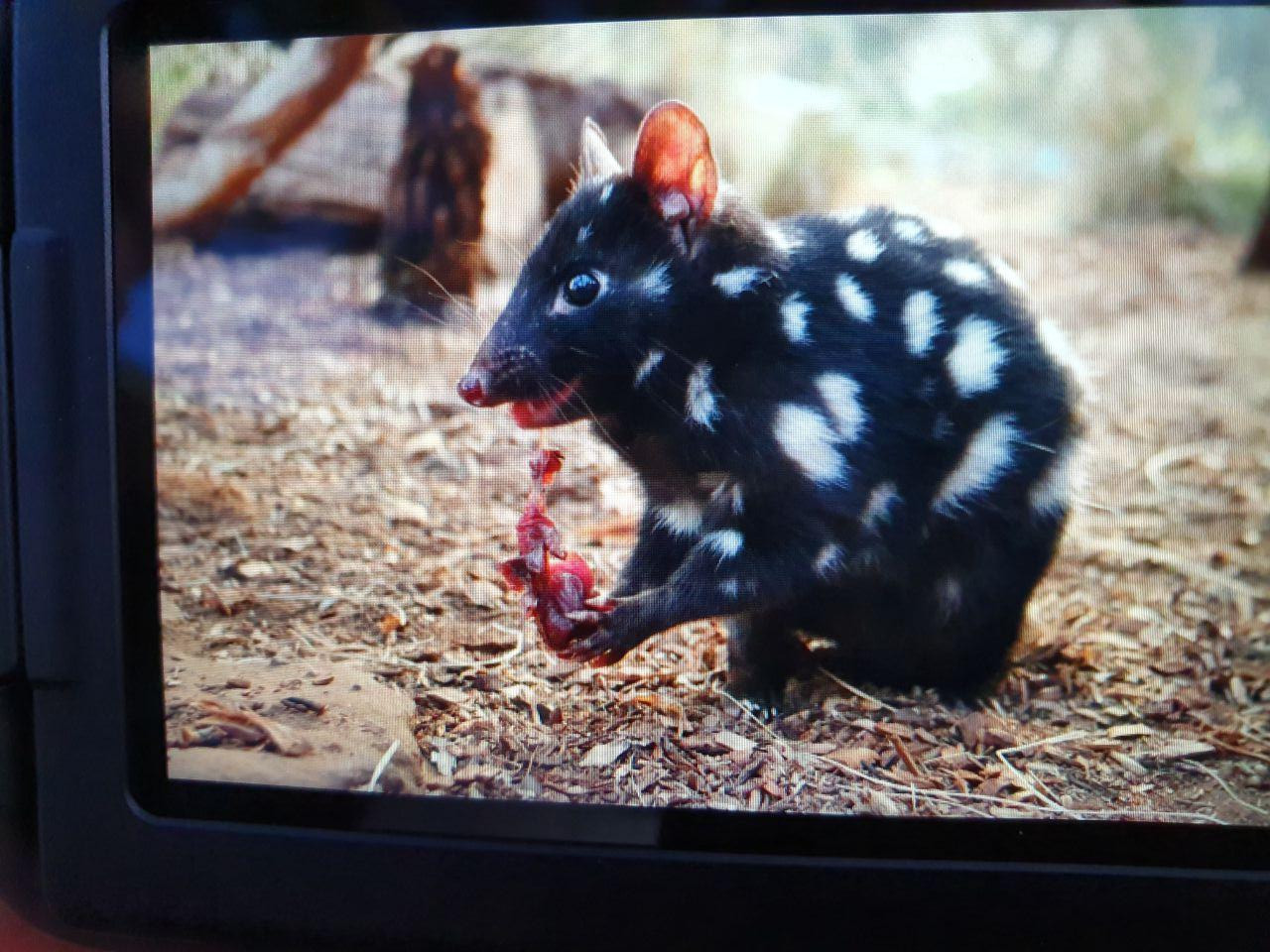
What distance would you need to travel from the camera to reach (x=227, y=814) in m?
1.03

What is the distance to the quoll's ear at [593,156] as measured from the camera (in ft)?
3.28

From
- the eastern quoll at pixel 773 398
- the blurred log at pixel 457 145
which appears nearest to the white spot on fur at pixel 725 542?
the eastern quoll at pixel 773 398

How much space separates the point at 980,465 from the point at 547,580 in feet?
1.43

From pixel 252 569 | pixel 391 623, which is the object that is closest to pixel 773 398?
pixel 391 623

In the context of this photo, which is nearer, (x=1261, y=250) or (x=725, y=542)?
(x=725, y=542)

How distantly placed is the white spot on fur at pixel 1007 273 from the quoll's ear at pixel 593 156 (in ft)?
1.24

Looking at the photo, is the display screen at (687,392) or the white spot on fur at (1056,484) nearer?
the display screen at (687,392)

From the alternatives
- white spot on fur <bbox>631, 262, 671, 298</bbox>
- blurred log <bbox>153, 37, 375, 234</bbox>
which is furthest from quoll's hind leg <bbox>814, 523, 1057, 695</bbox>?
blurred log <bbox>153, 37, 375, 234</bbox>

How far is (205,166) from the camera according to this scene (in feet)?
3.48

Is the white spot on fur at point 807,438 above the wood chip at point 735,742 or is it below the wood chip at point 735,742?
above

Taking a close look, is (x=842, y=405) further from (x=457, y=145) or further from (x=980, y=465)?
(x=457, y=145)

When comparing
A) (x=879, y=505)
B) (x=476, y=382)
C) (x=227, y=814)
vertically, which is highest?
(x=476, y=382)

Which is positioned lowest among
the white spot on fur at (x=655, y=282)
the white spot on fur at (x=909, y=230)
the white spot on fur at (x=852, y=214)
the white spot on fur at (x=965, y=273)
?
the white spot on fur at (x=655, y=282)

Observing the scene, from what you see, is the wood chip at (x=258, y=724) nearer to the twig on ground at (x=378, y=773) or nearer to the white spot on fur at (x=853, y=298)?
the twig on ground at (x=378, y=773)
